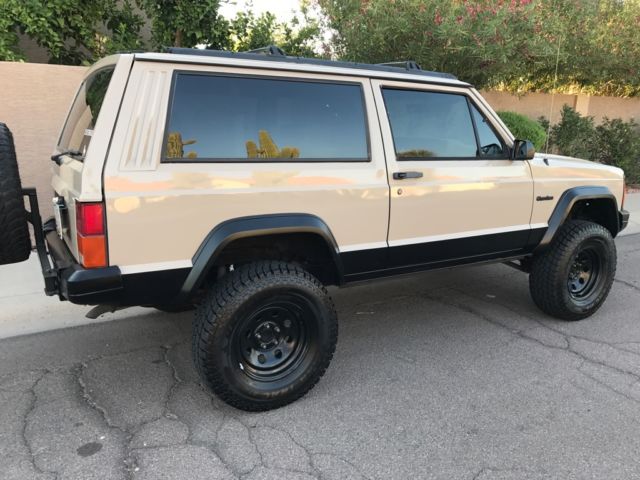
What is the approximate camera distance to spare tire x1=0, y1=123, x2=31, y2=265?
8.95 ft

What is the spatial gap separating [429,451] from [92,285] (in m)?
1.89

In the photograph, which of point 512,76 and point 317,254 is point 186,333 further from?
point 512,76

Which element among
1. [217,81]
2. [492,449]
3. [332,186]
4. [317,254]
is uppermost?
[217,81]

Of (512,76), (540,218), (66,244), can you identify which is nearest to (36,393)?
(66,244)

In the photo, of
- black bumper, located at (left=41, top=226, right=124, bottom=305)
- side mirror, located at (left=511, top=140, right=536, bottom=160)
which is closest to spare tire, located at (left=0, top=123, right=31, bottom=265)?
black bumper, located at (left=41, top=226, right=124, bottom=305)

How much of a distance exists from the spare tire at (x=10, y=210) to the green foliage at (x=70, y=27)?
396cm

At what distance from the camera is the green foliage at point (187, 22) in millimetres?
6582

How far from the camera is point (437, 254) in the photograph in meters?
3.51

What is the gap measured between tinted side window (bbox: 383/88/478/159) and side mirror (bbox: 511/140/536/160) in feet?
1.06

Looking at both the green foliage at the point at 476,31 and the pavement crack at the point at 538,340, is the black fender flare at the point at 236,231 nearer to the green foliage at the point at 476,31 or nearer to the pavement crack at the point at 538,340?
the pavement crack at the point at 538,340

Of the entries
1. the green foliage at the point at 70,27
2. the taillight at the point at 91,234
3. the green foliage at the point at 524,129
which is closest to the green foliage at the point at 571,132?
the green foliage at the point at 524,129

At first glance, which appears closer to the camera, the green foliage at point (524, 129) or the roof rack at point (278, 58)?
the roof rack at point (278, 58)

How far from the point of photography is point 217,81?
2.72 metres

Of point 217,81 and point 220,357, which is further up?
point 217,81
